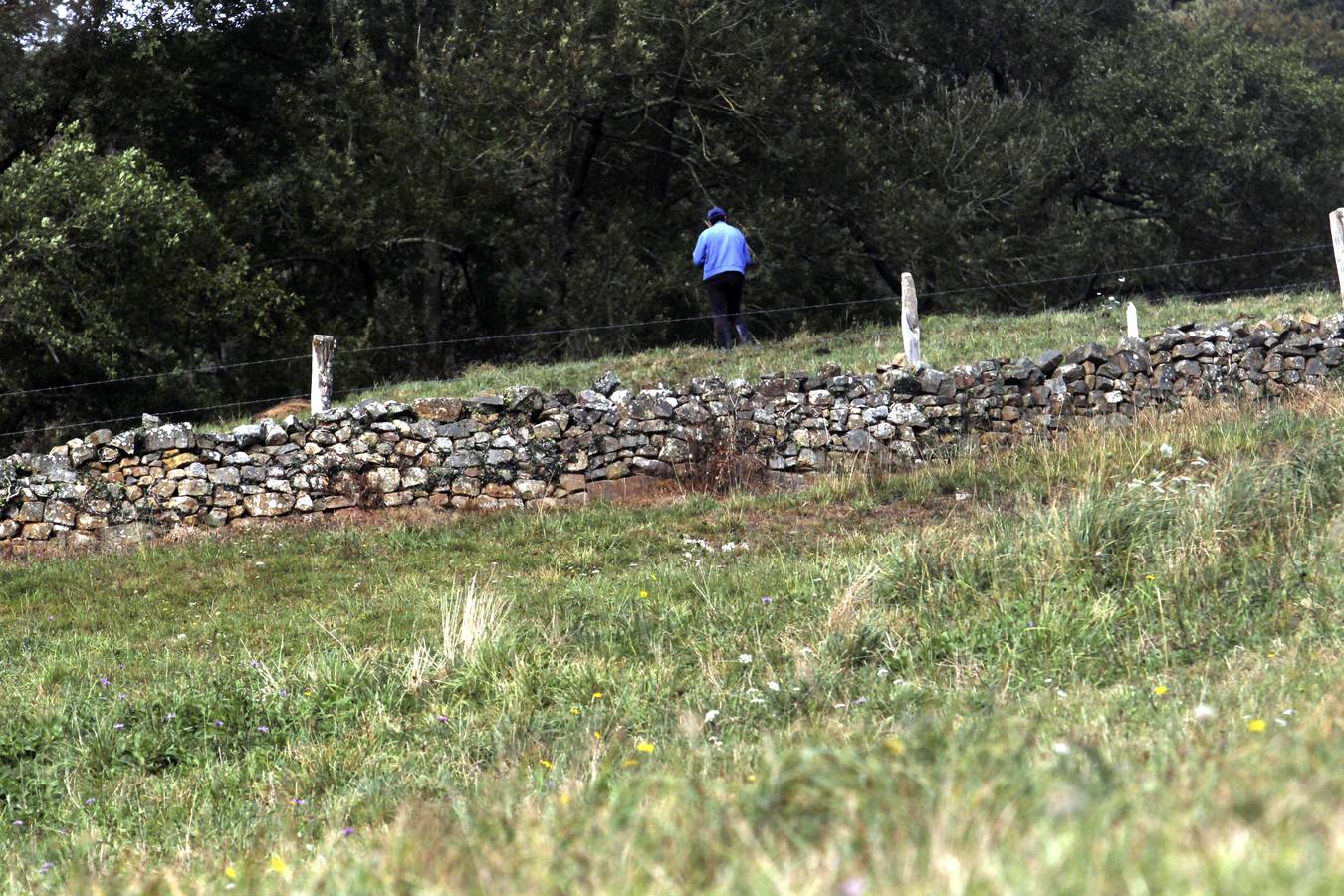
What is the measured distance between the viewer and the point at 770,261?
22781mm

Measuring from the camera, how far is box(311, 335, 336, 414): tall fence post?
1362cm

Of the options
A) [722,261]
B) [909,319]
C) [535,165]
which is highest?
[535,165]

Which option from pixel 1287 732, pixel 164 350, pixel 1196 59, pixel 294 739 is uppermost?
pixel 1196 59

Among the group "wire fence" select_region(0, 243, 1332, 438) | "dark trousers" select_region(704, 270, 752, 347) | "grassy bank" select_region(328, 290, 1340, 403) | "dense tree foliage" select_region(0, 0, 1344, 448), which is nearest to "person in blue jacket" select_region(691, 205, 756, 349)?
"dark trousers" select_region(704, 270, 752, 347)

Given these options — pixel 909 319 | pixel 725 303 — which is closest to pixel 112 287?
pixel 725 303

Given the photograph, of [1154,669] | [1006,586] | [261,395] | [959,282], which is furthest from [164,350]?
[1154,669]

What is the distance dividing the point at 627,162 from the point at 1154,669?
65.3 ft

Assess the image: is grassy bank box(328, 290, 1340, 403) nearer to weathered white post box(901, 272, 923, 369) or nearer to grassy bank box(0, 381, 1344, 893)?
weathered white post box(901, 272, 923, 369)

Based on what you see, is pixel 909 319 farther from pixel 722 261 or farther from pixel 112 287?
pixel 112 287

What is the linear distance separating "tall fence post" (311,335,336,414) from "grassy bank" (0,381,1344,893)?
2.59 m

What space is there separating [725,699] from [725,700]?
0.08ft

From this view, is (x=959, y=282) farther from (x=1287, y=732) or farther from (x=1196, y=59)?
(x=1287, y=732)

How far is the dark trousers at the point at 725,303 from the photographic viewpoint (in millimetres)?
16797

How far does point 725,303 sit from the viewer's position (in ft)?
56.0
